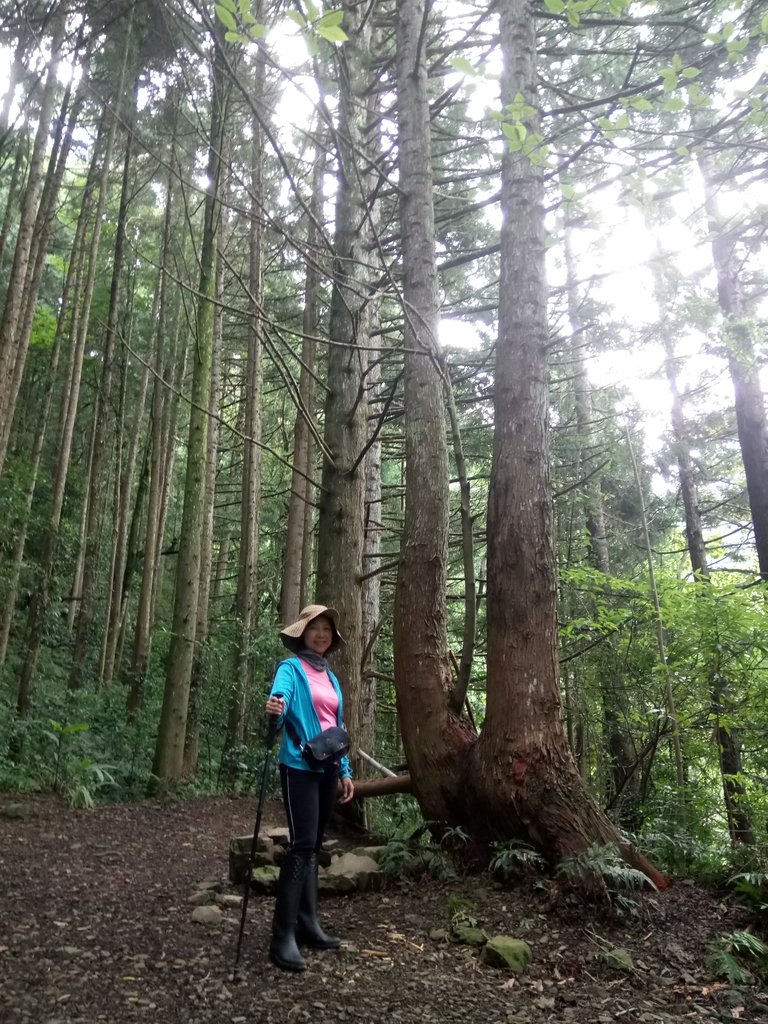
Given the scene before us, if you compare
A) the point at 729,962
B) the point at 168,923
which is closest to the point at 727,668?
the point at 729,962

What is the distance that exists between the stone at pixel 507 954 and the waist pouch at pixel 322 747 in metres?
1.14

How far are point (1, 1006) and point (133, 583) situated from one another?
19405 mm

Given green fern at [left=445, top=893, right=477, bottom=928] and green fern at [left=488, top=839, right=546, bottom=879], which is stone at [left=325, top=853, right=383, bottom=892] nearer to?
green fern at [left=445, top=893, right=477, bottom=928]

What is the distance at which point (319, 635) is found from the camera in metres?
3.96

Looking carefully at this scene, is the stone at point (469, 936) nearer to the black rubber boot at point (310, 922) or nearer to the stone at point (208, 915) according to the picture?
the black rubber boot at point (310, 922)

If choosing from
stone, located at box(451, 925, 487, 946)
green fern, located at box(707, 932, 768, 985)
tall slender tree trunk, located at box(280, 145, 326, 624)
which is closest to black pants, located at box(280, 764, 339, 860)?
stone, located at box(451, 925, 487, 946)

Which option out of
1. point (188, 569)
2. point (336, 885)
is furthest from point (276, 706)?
point (188, 569)

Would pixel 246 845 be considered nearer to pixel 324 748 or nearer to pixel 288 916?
pixel 288 916

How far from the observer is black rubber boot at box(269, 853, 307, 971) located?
3.15 metres

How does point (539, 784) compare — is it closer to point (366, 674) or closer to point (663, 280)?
point (366, 674)

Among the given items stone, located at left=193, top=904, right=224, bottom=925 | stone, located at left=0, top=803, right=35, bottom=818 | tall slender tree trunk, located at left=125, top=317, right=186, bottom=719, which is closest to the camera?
stone, located at left=193, top=904, right=224, bottom=925

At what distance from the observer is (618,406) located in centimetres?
1095

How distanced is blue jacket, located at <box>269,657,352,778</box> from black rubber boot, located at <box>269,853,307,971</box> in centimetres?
46

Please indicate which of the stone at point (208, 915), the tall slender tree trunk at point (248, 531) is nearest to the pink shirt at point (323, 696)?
the stone at point (208, 915)
